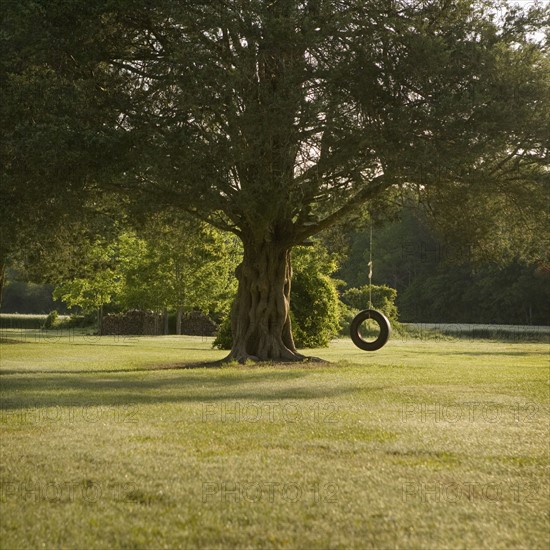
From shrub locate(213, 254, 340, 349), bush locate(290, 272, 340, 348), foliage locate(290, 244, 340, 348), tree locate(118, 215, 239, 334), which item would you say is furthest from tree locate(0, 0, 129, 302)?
tree locate(118, 215, 239, 334)

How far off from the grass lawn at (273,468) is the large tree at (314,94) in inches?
236

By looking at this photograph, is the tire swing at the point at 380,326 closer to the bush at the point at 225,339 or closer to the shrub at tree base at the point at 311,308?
the bush at the point at 225,339

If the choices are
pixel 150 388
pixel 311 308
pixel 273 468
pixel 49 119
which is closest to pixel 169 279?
pixel 311 308

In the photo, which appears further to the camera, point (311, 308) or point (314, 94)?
point (311, 308)

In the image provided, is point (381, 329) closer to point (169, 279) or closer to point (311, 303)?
point (311, 303)

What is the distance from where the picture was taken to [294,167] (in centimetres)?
2219

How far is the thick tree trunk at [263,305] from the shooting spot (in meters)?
26.4

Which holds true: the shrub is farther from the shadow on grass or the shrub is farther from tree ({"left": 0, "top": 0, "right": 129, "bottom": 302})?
tree ({"left": 0, "top": 0, "right": 129, "bottom": 302})

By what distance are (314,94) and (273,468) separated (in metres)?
14.0

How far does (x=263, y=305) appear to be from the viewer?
26594 millimetres

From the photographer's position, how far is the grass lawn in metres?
5.88


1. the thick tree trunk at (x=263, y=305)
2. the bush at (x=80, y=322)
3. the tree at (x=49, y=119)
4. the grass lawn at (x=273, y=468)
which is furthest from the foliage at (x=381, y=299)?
the grass lawn at (x=273, y=468)

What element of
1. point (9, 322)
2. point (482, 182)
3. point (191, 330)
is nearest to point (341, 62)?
point (482, 182)

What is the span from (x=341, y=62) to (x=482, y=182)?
4860 mm
